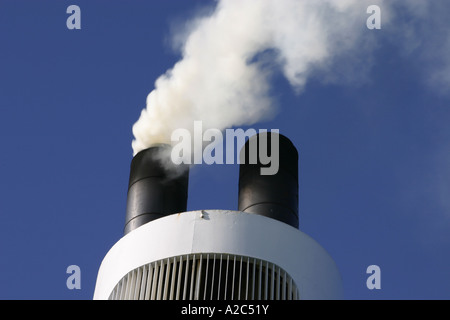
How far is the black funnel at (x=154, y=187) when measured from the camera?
89.7 feet

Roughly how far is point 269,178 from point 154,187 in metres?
2.36

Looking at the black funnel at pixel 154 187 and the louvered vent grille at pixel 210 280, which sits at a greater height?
the black funnel at pixel 154 187

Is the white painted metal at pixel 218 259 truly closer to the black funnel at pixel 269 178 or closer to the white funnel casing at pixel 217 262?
the white funnel casing at pixel 217 262

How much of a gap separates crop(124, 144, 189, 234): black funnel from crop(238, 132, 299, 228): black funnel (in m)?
1.27

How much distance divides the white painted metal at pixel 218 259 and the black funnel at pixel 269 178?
153 cm

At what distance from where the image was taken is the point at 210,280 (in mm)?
24547

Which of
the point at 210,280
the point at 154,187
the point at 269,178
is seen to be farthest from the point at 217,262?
the point at 154,187

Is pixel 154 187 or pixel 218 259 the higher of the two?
pixel 154 187

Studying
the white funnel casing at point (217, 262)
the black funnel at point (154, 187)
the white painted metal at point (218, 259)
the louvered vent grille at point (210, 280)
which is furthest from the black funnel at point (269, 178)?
the louvered vent grille at point (210, 280)

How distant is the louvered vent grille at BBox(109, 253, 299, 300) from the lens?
24.5 meters

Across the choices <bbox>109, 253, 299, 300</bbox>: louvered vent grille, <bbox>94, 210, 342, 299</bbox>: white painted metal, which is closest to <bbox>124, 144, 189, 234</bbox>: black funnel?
<bbox>94, 210, 342, 299</bbox>: white painted metal

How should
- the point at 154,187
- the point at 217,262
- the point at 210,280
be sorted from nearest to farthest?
1. the point at 210,280
2. the point at 217,262
3. the point at 154,187

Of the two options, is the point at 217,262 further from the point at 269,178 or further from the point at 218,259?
the point at 269,178
